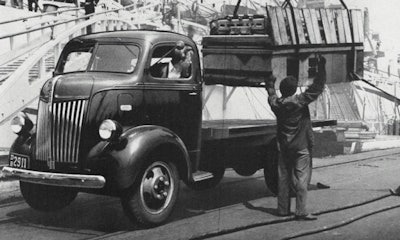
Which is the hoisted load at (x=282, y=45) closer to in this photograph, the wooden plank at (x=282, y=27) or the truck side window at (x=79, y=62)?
the wooden plank at (x=282, y=27)

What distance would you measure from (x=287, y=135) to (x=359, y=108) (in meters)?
32.4

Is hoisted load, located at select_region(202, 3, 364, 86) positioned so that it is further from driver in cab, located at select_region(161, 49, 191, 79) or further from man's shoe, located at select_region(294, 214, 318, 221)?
man's shoe, located at select_region(294, 214, 318, 221)

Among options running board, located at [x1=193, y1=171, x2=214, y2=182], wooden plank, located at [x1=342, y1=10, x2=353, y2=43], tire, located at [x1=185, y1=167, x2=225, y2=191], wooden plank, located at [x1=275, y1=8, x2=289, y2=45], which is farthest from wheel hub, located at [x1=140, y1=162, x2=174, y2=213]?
wooden plank, located at [x1=342, y1=10, x2=353, y2=43]

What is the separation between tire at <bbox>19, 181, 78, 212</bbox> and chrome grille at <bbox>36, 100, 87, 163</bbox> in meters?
0.72

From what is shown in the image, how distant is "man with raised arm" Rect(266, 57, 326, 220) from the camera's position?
7.44 meters

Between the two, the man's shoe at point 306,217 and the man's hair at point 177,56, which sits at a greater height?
the man's hair at point 177,56

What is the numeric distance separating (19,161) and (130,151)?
1.67 m

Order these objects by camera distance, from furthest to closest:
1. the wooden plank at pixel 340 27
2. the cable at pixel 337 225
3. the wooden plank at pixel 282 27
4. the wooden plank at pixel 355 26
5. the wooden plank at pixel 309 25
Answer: the wooden plank at pixel 355 26
the wooden plank at pixel 340 27
the wooden plank at pixel 309 25
the wooden plank at pixel 282 27
the cable at pixel 337 225

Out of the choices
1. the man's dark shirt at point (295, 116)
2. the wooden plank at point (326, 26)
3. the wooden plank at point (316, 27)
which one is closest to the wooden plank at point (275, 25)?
the wooden plank at point (316, 27)

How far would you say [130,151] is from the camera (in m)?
6.55

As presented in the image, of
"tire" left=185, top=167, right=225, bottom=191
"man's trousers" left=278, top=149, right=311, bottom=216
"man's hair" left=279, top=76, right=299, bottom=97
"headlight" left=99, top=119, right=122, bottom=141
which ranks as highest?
"man's hair" left=279, top=76, right=299, bottom=97

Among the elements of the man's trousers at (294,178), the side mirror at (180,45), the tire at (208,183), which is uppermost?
the side mirror at (180,45)

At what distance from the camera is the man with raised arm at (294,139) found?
744 centimetres

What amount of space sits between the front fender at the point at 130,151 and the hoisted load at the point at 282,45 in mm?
2639
